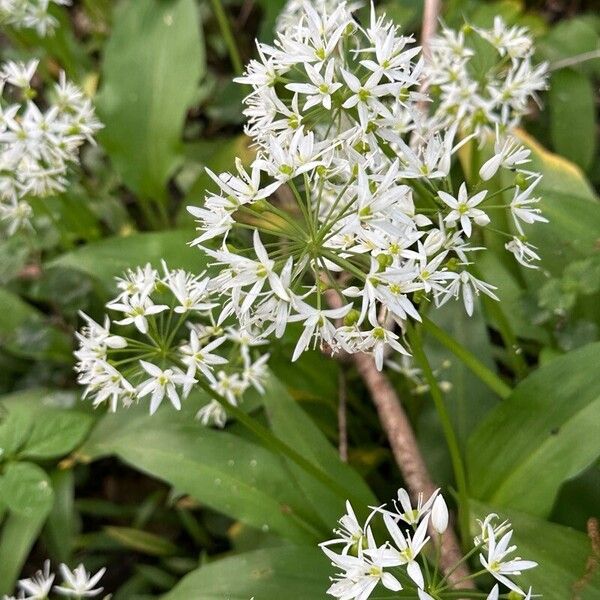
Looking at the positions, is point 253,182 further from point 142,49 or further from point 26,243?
point 142,49

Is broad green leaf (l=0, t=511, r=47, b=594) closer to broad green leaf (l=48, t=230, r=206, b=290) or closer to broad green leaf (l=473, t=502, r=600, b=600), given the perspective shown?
broad green leaf (l=48, t=230, r=206, b=290)

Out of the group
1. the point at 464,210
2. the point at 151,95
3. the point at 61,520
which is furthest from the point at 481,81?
the point at 61,520

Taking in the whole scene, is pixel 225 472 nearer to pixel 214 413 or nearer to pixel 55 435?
pixel 214 413

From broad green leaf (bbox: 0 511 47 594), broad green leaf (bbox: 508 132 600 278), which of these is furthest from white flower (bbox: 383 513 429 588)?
broad green leaf (bbox: 0 511 47 594)

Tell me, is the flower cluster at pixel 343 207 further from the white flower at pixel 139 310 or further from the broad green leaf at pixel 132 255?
the broad green leaf at pixel 132 255

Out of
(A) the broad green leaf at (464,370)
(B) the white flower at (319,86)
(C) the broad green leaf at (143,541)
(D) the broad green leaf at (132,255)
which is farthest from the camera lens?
(C) the broad green leaf at (143,541)

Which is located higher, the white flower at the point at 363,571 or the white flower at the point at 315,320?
the white flower at the point at 315,320

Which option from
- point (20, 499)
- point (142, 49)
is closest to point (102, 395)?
point (20, 499)

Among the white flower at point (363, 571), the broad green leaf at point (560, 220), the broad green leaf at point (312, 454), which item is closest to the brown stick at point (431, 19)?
→ the broad green leaf at point (560, 220)
